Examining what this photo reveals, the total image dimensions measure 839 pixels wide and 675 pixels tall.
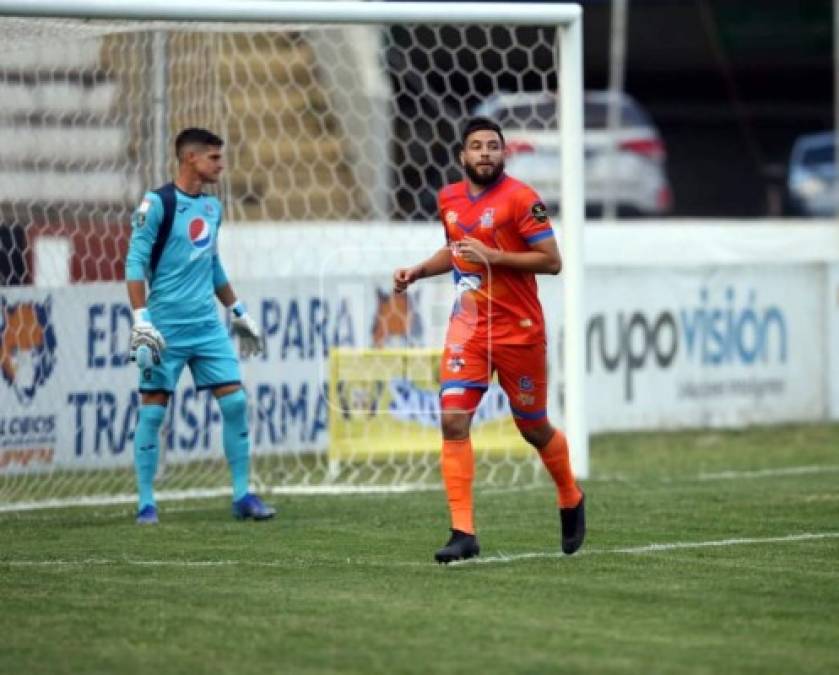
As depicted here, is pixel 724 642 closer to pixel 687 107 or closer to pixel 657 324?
pixel 657 324

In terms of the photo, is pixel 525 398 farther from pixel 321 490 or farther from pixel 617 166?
pixel 617 166

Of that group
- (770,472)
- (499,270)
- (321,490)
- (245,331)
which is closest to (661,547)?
(499,270)

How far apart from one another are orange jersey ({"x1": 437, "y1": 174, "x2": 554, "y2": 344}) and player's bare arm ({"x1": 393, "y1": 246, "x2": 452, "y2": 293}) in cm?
26

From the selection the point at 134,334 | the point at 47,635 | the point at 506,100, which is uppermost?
the point at 506,100

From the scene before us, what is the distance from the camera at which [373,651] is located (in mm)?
7383

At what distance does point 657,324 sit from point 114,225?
5.33m

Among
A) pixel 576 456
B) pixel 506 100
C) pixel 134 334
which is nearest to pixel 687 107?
pixel 506 100

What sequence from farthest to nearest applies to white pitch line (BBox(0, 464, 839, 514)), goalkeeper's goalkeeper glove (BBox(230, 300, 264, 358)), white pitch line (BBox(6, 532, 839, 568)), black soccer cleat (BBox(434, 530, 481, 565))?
white pitch line (BBox(0, 464, 839, 514)) < goalkeeper's goalkeeper glove (BBox(230, 300, 264, 358)) < white pitch line (BBox(6, 532, 839, 568)) < black soccer cleat (BBox(434, 530, 481, 565))

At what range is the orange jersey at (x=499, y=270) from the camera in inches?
394

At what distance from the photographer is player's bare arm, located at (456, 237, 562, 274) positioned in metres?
9.79

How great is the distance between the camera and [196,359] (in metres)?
12.4

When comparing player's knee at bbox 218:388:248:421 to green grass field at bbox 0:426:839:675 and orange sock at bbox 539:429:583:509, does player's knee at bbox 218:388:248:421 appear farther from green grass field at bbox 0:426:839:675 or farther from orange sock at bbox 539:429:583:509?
orange sock at bbox 539:429:583:509

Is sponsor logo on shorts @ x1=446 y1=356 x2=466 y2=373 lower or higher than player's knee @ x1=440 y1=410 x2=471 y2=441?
higher

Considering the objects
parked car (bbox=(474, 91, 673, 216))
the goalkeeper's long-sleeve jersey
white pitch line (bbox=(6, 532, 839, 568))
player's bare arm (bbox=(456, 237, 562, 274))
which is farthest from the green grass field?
parked car (bbox=(474, 91, 673, 216))
